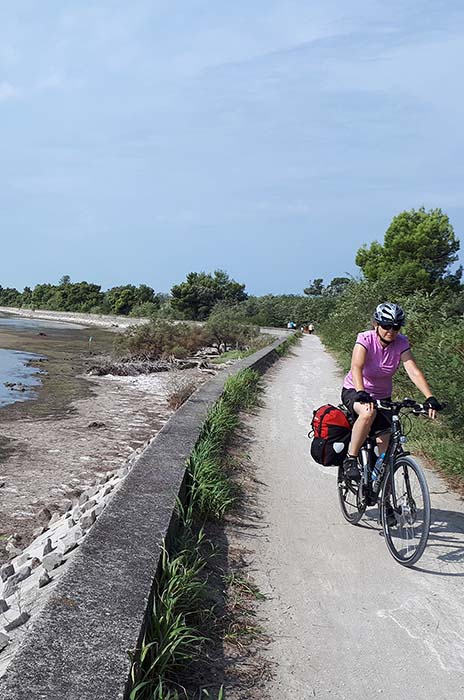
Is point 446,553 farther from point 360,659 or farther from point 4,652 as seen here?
point 4,652

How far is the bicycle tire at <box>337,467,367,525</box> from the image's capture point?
5.07m

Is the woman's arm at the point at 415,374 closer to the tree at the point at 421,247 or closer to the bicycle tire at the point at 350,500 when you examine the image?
the bicycle tire at the point at 350,500

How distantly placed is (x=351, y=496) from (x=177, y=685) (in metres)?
2.87

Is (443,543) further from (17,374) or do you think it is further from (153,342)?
(153,342)

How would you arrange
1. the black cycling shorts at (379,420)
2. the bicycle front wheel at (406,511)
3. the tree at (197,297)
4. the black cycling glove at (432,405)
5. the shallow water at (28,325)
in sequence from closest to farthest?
1. the bicycle front wheel at (406,511)
2. the black cycling glove at (432,405)
3. the black cycling shorts at (379,420)
4. the shallow water at (28,325)
5. the tree at (197,297)

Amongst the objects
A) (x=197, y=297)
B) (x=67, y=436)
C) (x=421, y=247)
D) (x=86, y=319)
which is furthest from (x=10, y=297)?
(x=67, y=436)

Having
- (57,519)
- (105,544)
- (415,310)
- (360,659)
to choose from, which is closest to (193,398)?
(57,519)

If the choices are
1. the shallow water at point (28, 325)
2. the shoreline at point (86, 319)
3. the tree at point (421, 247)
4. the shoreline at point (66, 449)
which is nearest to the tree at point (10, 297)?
the shoreline at point (86, 319)

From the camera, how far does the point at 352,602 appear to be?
3.81 m

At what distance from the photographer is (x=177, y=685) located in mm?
2764

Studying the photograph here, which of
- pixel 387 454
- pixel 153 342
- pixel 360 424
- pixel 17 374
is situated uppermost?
pixel 360 424

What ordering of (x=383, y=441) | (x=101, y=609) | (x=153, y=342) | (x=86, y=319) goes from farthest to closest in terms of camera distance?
(x=86, y=319), (x=153, y=342), (x=383, y=441), (x=101, y=609)

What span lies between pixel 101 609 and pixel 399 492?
8.03ft

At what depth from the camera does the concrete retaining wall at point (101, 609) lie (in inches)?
90.1
